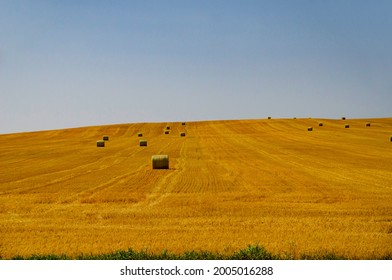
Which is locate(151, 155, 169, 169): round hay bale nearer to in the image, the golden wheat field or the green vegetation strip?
the golden wheat field

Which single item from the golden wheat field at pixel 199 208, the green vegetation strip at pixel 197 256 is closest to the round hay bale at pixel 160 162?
the golden wheat field at pixel 199 208

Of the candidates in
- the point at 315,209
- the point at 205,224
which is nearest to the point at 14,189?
the point at 205,224

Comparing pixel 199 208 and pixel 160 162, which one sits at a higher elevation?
pixel 160 162

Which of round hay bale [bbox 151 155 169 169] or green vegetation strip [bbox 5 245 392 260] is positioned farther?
round hay bale [bbox 151 155 169 169]

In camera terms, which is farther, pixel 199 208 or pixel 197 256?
pixel 199 208

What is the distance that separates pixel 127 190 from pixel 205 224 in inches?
273

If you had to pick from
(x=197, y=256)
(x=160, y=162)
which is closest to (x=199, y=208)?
(x=197, y=256)

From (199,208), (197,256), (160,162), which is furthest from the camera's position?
(160,162)

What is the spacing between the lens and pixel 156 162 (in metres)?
28.2

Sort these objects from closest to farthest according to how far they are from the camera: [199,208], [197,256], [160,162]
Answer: [197,256] < [199,208] < [160,162]

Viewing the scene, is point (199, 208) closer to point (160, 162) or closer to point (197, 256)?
point (197, 256)

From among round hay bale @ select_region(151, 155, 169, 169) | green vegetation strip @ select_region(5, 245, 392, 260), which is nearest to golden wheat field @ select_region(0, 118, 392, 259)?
round hay bale @ select_region(151, 155, 169, 169)

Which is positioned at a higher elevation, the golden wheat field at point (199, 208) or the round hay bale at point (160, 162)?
the round hay bale at point (160, 162)

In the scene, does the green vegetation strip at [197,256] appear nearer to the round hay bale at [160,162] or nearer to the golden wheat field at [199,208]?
the golden wheat field at [199,208]
